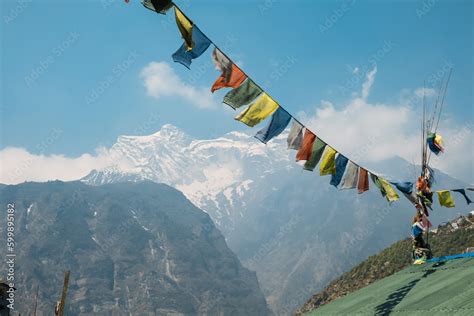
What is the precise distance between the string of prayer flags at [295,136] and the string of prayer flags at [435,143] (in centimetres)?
656

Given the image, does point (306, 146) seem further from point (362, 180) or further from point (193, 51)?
point (193, 51)

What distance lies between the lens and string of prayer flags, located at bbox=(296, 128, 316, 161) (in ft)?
46.3

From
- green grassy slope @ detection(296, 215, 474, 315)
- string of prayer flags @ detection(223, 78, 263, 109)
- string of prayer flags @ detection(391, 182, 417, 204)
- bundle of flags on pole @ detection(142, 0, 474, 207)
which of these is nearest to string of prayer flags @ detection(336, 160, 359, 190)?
bundle of flags on pole @ detection(142, 0, 474, 207)

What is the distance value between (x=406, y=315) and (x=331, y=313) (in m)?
4.15

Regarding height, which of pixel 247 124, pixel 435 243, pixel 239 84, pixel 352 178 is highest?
pixel 239 84

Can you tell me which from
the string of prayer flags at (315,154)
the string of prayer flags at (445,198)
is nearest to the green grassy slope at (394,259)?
the string of prayer flags at (445,198)

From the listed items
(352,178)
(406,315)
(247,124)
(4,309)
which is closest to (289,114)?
(247,124)

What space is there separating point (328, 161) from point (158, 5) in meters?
7.20

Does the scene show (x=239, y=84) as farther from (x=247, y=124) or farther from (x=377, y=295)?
(x=377, y=295)

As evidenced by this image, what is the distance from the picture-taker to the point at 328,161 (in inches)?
581

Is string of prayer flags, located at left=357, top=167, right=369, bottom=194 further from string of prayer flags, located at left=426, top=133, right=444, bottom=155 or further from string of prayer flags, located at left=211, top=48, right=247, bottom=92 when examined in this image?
string of prayer flags, located at left=211, top=48, right=247, bottom=92

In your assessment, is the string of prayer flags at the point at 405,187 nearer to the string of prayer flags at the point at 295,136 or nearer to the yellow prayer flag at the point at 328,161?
the yellow prayer flag at the point at 328,161

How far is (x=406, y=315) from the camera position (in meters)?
10.4

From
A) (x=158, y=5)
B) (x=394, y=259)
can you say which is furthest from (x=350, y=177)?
(x=394, y=259)
